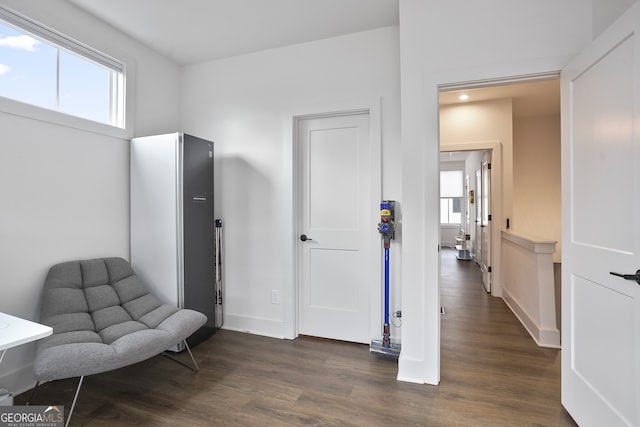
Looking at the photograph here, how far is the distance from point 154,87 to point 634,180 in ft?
12.3

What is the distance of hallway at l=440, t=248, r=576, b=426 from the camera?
1907mm

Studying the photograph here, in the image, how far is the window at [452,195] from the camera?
31.5 ft

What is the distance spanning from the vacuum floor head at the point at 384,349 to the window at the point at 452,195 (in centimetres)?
772

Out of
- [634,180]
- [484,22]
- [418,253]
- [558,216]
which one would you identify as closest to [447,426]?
[418,253]

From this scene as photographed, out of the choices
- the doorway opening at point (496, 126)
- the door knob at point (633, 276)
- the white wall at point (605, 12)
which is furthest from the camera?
the doorway opening at point (496, 126)

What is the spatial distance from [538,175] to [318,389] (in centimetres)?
546

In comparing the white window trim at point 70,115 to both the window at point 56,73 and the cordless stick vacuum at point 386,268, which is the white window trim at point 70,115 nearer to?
the window at point 56,73

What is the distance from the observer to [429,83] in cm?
219

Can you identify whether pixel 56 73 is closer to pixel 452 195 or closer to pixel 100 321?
pixel 100 321

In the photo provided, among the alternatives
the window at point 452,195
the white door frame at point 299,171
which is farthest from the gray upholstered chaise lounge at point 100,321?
the window at point 452,195

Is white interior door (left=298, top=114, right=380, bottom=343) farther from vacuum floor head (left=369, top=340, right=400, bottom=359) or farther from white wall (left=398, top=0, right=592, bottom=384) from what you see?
white wall (left=398, top=0, right=592, bottom=384)

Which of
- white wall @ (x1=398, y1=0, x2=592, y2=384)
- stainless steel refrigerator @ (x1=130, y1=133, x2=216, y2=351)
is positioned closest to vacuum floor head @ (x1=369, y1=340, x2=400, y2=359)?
white wall @ (x1=398, y1=0, x2=592, y2=384)

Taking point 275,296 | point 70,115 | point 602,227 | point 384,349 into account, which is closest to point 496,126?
point 602,227

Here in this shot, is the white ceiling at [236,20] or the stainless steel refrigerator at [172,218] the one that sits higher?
the white ceiling at [236,20]
